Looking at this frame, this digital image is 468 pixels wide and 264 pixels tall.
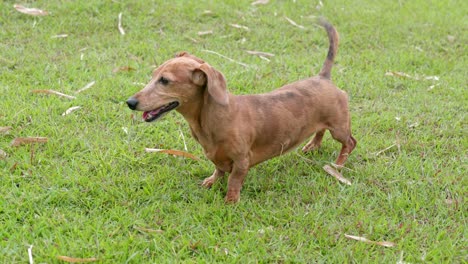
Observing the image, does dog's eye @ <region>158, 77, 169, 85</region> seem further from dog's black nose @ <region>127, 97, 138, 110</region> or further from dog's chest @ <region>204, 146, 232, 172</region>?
dog's chest @ <region>204, 146, 232, 172</region>

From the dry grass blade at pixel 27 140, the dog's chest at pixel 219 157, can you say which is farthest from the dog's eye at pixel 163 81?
the dry grass blade at pixel 27 140

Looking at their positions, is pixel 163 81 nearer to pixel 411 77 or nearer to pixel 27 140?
pixel 27 140

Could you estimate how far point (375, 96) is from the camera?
231 inches

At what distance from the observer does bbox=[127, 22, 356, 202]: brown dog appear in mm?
3549

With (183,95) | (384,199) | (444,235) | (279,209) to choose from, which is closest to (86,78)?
(183,95)

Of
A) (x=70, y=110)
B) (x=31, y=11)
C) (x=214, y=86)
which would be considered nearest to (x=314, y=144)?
(x=214, y=86)

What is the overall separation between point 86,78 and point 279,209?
2.87m

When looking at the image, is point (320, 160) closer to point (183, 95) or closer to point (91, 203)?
point (183, 95)

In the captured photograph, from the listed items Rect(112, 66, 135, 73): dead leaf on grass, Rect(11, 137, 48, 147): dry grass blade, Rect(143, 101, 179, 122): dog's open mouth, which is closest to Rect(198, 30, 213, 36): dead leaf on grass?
Rect(112, 66, 135, 73): dead leaf on grass

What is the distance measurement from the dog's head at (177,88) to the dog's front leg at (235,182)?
0.57 metres

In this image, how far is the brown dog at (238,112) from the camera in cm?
355

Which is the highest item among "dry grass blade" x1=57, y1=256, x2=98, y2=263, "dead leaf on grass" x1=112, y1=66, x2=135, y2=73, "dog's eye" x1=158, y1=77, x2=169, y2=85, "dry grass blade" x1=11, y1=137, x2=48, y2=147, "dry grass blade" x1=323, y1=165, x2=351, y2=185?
"dog's eye" x1=158, y1=77, x2=169, y2=85

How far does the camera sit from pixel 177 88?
3.56 m

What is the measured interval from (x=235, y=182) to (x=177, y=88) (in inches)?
33.0
